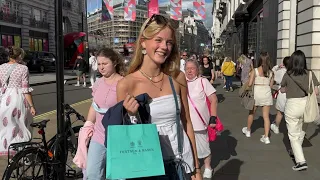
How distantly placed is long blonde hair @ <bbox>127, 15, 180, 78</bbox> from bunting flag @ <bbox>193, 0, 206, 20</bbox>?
17.8 m

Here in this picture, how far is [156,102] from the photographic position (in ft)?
7.04

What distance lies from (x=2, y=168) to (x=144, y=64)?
3929 millimetres

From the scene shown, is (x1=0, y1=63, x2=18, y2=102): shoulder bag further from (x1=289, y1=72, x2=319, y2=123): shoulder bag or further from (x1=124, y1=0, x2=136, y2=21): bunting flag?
(x1=124, y1=0, x2=136, y2=21): bunting flag

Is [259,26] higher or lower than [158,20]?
higher

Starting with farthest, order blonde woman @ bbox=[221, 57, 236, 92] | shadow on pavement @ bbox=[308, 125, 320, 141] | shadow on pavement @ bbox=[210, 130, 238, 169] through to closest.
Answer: blonde woman @ bbox=[221, 57, 236, 92]
shadow on pavement @ bbox=[308, 125, 320, 141]
shadow on pavement @ bbox=[210, 130, 238, 169]

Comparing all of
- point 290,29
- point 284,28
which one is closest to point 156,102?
point 290,29

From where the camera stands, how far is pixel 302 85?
530 centimetres

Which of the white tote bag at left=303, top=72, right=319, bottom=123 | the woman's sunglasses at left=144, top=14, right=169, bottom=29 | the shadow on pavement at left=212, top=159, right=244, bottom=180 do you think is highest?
the woman's sunglasses at left=144, top=14, right=169, bottom=29

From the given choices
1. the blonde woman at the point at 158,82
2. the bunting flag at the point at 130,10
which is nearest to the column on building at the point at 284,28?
the bunting flag at the point at 130,10

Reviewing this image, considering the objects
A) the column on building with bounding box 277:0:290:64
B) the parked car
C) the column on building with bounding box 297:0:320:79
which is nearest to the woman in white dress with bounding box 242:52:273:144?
the column on building with bounding box 297:0:320:79

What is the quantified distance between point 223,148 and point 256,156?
2.29ft

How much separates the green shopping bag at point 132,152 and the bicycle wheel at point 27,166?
2.19 metres

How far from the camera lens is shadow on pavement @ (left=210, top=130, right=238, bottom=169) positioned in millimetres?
5824

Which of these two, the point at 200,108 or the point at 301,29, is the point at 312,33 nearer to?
the point at 301,29
